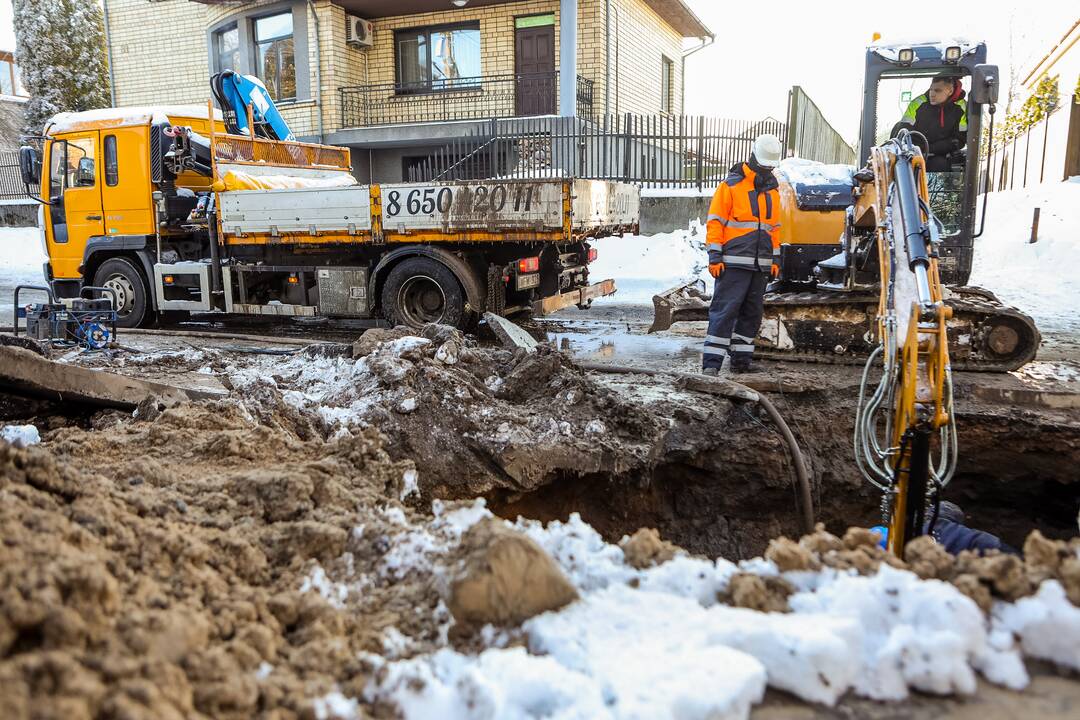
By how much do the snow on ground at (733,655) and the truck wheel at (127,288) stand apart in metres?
9.56

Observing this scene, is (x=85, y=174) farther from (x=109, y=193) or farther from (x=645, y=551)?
(x=645, y=551)

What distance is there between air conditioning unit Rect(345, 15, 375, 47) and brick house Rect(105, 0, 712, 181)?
3 cm

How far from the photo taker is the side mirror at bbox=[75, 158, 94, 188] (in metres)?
10.1

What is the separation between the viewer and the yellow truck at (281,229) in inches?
332

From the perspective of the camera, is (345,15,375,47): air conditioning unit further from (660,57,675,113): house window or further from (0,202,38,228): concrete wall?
(0,202,38,228): concrete wall

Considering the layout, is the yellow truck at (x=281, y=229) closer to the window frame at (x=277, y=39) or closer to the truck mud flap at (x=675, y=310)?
the truck mud flap at (x=675, y=310)

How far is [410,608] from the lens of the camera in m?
2.42

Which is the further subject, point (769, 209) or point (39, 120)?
point (39, 120)

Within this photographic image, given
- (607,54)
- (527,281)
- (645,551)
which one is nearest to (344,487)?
(645,551)

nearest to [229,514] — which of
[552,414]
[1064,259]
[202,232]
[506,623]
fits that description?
[506,623]

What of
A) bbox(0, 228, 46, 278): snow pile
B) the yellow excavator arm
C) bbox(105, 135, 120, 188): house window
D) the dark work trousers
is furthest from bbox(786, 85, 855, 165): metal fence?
bbox(0, 228, 46, 278): snow pile

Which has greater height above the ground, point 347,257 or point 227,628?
point 347,257

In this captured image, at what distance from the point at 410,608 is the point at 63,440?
8.48 feet

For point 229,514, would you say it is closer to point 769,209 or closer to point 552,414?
point 552,414
